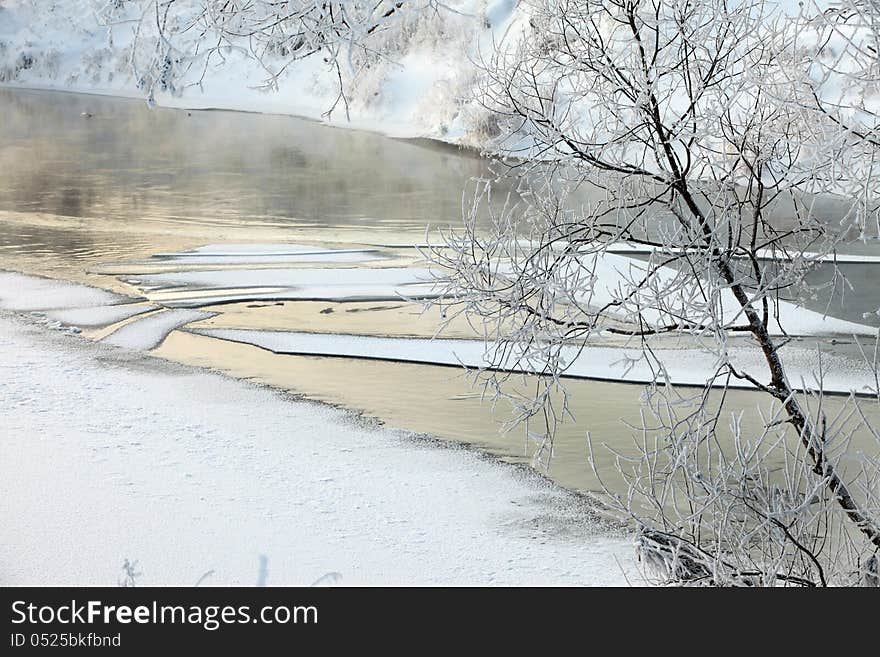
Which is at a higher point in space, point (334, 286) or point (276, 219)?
point (276, 219)

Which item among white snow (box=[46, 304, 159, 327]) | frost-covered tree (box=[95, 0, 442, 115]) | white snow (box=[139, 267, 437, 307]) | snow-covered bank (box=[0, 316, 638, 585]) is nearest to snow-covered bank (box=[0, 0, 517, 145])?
white snow (box=[139, 267, 437, 307])

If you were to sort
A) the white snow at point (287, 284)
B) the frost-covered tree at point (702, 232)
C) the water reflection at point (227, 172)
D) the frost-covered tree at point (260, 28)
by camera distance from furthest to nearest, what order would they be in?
the water reflection at point (227, 172) < the white snow at point (287, 284) < the frost-covered tree at point (702, 232) < the frost-covered tree at point (260, 28)

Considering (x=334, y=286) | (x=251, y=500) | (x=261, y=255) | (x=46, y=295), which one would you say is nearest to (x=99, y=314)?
(x=46, y=295)

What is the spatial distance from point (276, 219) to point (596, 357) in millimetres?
8397

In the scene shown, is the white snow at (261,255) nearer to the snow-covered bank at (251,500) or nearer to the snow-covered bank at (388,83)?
the snow-covered bank at (251,500)

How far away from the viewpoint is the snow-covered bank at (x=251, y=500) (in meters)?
6.13

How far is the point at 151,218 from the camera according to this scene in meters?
17.2

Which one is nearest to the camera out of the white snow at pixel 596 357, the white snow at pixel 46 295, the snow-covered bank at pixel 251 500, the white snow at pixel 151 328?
the snow-covered bank at pixel 251 500

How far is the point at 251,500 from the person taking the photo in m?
6.96

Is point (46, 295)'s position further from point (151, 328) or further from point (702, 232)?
point (702, 232)

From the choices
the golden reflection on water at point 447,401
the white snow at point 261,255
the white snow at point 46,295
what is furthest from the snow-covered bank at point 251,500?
the white snow at point 261,255

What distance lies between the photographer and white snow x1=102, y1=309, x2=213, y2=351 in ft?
34.1

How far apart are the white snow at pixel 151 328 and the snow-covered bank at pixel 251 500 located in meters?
1.27

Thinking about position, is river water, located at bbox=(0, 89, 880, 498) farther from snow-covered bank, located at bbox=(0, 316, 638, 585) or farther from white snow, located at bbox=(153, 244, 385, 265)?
snow-covered bank, located at bbox=(0, 316, 638, 585)
